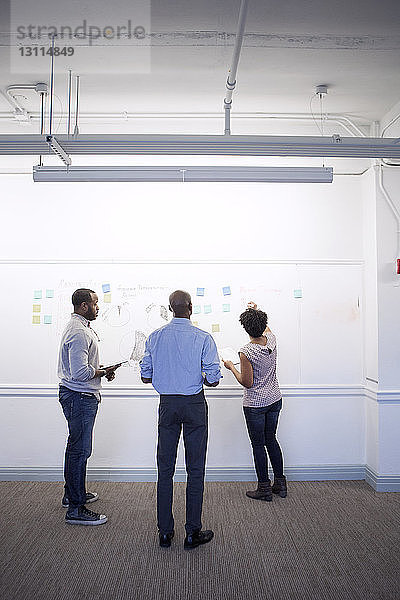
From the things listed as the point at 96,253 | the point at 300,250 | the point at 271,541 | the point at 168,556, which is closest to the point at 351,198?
the point at 300,250

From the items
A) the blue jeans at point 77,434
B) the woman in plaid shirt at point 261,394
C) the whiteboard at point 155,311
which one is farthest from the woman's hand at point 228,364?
the blue jeans at point 77,434

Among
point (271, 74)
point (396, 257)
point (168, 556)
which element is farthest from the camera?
point (396, 257)

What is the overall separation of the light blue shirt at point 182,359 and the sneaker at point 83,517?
1.11 m

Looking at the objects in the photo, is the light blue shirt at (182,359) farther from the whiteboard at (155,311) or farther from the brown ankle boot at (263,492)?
the whiteboard at (155,311)

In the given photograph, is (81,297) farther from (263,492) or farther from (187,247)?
(263,492)

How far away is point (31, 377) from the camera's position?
17.8 feet

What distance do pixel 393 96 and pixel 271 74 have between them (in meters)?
1.08

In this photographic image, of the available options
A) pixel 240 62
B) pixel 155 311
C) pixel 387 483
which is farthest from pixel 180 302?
pixel 387 483

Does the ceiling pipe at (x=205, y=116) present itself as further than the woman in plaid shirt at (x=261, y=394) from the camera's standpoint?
Yes

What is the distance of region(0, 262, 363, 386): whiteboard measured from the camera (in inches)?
214

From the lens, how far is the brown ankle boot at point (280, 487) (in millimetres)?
4902

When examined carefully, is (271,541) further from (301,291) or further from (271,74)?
(271,74)

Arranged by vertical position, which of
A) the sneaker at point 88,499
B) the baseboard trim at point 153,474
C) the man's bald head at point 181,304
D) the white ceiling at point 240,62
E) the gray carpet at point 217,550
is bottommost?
the gray carpet at point 217,550

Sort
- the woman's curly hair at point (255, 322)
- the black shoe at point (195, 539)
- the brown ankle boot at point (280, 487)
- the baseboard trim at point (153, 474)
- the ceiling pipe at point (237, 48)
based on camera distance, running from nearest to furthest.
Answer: the ceiling pipe at point (237, 48)
the black shoe at point (195, 539)
the woman's curly hair at point (255, 322)
the brown ankle boot at point (280, 487)
the baseboard trim at point (153, 474)
